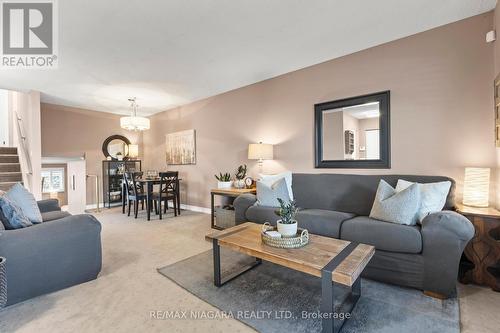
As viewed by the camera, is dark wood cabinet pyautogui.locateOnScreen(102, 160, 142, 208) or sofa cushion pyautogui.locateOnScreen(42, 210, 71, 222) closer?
sofa cushion pyautogui.locateOnScreen(42, 210, 71, 222)

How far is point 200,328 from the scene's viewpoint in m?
1.55

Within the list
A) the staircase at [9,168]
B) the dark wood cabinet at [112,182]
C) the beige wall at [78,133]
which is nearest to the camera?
the staircase at [9,168]

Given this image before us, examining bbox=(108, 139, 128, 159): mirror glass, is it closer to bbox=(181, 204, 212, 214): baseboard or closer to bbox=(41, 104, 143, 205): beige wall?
bbox=(41, 104, 143, 205): beige wall

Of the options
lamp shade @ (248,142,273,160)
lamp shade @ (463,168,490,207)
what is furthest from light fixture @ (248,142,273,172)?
lamp shade @ (463,168,490,207)

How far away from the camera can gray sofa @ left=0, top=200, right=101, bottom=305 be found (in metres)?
1.79

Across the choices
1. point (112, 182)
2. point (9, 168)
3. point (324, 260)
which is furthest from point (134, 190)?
point (324, 260)

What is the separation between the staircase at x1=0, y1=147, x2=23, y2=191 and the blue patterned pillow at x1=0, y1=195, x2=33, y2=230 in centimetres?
333

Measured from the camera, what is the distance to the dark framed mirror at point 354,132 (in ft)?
9.46

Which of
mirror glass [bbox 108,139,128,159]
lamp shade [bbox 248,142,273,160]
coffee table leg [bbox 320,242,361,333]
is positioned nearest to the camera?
coffee table leg [bbox 320,242,361,333]

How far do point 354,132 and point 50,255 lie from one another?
348cm

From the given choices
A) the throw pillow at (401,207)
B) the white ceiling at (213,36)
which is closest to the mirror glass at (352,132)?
the white ceiling at (213,36)

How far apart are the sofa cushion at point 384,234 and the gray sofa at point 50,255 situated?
242cm

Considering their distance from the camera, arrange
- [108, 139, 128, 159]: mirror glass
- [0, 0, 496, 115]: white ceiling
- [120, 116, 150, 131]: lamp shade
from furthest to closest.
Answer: [108, 139, 128, 159]: mirror glass < [120, 116, 150, 131]: lamp shade < [0, 0, 496, 115]: white ceiling

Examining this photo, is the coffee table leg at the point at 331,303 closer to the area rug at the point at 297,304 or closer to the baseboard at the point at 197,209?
the area rug at the point at 297,304
